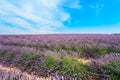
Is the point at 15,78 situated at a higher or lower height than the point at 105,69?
higher

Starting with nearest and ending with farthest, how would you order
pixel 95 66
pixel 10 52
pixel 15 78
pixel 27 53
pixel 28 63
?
pixel 15 78 → pixel 95 66 → pixel 28 63 → pixel 27 53 → pixel 10 52

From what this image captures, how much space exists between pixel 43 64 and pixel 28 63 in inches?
31.3

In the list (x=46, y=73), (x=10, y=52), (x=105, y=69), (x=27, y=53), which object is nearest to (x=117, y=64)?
(x=105, y=69)

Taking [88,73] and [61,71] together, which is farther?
[61,71]

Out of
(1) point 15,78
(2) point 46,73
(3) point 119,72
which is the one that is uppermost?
(1) point 15,78

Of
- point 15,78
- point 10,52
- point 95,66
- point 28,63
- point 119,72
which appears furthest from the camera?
point 10,52

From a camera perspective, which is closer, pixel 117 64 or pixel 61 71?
pixel 117 64

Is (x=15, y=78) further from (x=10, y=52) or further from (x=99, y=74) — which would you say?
(x=10, y=52)

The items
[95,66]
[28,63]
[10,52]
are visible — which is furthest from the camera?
[10,52]

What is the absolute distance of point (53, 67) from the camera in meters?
4.68

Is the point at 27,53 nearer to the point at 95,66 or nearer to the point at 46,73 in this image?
the point at 46,73

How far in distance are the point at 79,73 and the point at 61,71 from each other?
1.66ft

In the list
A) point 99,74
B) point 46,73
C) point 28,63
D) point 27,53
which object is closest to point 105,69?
point 99,74

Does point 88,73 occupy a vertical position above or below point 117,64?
below
